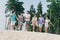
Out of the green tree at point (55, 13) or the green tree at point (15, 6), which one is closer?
the green tree at point (55, 13)

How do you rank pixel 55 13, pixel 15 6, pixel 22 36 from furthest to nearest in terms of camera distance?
pixel 15 6
pixel 55 13
pixel 22 36

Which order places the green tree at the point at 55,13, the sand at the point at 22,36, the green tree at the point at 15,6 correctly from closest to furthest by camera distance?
the sand at the point at 22,36 < the green tree at the point at 55,13 < the green tree at the point at 15,6

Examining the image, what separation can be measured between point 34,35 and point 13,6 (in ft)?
128

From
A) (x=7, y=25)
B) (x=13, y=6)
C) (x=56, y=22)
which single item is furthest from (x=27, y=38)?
(x=13, y=6)

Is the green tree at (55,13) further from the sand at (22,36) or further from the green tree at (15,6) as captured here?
the sand at (22,36)

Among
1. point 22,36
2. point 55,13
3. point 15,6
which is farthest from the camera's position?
point 15,6

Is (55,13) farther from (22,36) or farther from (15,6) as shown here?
(22,36)

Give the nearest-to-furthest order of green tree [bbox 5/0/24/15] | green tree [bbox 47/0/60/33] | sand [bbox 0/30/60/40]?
1. sand [bbox 0/30/60/40]
2. green tree [bbox 47/0/60/33]
3. green tree [bbox 5/0/24/15]

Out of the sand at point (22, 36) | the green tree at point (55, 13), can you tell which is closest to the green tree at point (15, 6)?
the green tree at point (55, 13)

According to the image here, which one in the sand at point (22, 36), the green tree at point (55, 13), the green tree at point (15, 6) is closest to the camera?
the sand at point (22, 36)

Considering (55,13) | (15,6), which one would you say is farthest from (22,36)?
(15,6)

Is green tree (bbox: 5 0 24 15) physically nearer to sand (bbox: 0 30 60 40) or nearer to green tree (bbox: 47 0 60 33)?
green tree (bbox: 47 0 60 33)

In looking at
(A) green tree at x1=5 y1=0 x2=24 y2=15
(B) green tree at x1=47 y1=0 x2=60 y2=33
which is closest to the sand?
(B) green tree at x1=47 y1=0 x2=60 y2=33

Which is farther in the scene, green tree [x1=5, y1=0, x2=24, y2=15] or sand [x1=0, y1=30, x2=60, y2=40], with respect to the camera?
green tree [x1=5, y1=0, x2=24, y2=15]
